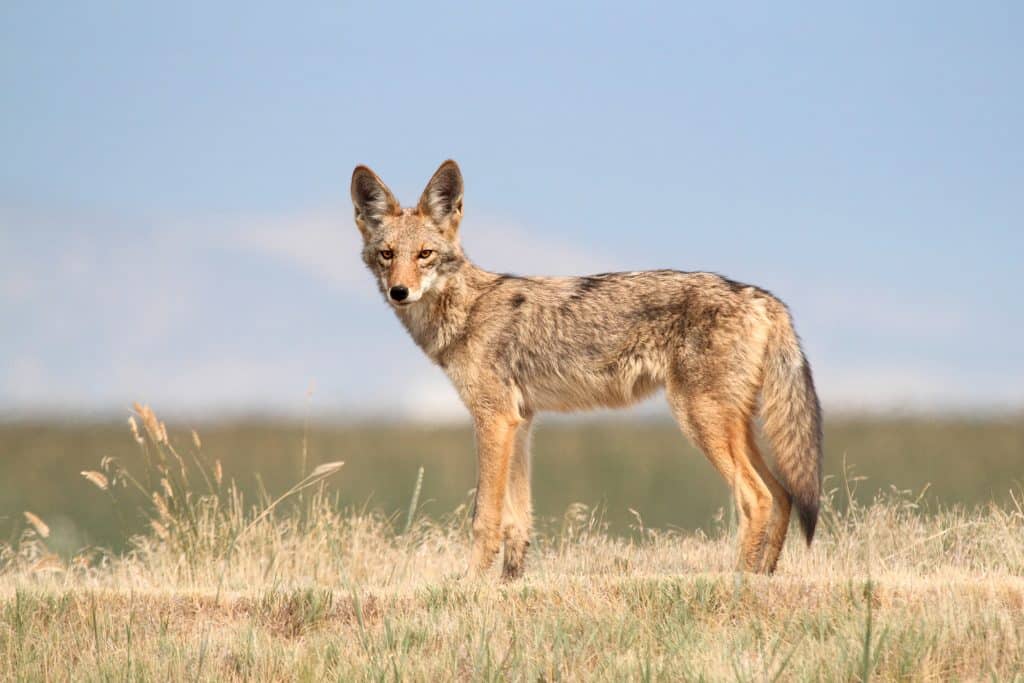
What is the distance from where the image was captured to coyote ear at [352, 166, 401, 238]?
7.44 m

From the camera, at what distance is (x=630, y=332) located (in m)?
7.08

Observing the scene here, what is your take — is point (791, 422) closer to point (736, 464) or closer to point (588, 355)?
point (736, 464)

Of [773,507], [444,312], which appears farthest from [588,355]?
[773,507]

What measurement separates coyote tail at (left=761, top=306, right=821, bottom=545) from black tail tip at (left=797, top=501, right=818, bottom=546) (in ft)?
0.04

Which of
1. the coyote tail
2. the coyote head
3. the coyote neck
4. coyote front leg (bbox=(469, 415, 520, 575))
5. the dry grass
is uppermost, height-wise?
the coyote head

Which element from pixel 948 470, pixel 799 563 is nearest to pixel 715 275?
pixel 799 563

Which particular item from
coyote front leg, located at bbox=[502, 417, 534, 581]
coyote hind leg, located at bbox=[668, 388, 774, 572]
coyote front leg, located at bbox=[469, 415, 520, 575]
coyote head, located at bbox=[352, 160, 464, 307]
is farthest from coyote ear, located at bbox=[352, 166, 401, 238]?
coyote hind leg, located at bbox=[668, 388, 774, 572]

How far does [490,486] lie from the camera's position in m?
7.07

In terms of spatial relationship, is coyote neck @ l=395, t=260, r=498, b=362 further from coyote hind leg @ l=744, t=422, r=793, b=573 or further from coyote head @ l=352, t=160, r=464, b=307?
coyote hind leg @ l=744, t=422, r=793, b=573

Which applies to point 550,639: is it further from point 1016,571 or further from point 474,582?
point 1016,571

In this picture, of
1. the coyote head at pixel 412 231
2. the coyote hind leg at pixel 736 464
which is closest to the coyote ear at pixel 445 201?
the coyote head at pixel 412 231

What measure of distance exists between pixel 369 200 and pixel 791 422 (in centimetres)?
298

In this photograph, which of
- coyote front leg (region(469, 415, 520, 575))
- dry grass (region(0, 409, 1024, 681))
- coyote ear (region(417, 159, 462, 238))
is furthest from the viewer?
coyote ear (region(417, 159, 462, 238))

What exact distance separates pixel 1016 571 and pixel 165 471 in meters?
5.98
